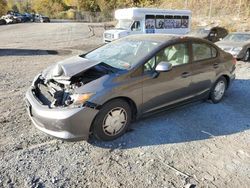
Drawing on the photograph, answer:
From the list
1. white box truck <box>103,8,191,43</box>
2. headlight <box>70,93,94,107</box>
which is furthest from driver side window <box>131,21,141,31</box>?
headlight <box>70,93,94,107</box>

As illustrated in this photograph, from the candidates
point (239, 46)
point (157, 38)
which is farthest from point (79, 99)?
point (239, 46)

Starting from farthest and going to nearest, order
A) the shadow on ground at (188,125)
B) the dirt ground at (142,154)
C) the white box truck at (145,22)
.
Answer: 1. the white box truck at (145,22)
2. the shadow on ground at (188,125)
3. the dirt ground at (142,154)

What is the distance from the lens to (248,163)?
145 inches

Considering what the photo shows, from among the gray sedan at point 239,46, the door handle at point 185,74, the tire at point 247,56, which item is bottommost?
the tire at point 247,56

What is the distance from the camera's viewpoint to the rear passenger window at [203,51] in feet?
16.7

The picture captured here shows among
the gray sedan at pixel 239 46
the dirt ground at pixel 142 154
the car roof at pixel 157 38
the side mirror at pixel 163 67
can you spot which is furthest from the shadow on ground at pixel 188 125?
the gray sedan at pixel 239 46

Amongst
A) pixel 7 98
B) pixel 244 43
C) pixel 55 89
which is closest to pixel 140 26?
pixel 244 43

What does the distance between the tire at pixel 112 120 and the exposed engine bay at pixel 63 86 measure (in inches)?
18.1

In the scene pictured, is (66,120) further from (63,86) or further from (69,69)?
(69,69)

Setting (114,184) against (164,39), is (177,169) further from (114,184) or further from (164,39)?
(164,39)

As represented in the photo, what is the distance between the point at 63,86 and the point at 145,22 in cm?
1522

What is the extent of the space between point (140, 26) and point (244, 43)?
7.76 metres

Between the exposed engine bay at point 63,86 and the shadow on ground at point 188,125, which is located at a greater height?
the exposed engine bay at point 63,86

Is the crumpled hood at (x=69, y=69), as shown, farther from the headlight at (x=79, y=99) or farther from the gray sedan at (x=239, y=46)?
the gray sedan at (x=239, y=46)
